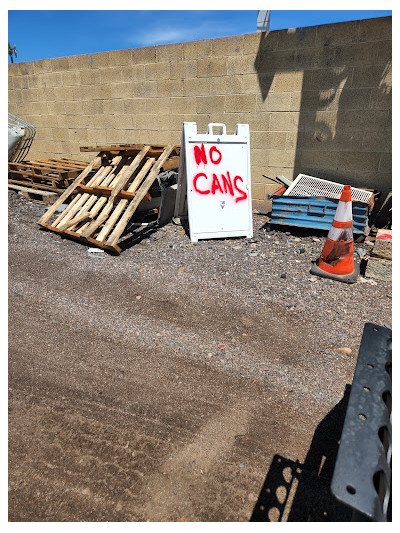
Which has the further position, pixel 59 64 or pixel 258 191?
pixel 59 64

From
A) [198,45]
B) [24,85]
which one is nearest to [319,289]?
[198,45]

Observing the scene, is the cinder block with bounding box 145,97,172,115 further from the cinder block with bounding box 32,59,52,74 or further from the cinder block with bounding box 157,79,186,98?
the cinder block with bounding box 32,59,52,74

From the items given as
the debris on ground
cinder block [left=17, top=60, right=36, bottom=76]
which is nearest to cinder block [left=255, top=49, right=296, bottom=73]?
the debris on ground

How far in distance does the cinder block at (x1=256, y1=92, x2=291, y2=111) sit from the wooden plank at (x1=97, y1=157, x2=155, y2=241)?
2.19m

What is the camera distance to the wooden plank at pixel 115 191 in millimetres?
4486

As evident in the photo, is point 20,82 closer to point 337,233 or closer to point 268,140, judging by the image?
point 268,140

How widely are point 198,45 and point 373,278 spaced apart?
196 inches

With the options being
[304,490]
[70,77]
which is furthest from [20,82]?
[304,490]

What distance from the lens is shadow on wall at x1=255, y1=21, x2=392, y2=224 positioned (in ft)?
15.9

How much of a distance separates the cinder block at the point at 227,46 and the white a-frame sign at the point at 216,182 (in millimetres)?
1814

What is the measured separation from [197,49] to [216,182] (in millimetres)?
2885

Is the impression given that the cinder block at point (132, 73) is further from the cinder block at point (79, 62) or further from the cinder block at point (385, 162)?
the cinder block at point (385, 162)

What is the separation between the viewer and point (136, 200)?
455cm

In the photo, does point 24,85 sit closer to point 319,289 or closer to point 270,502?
point 319,289
